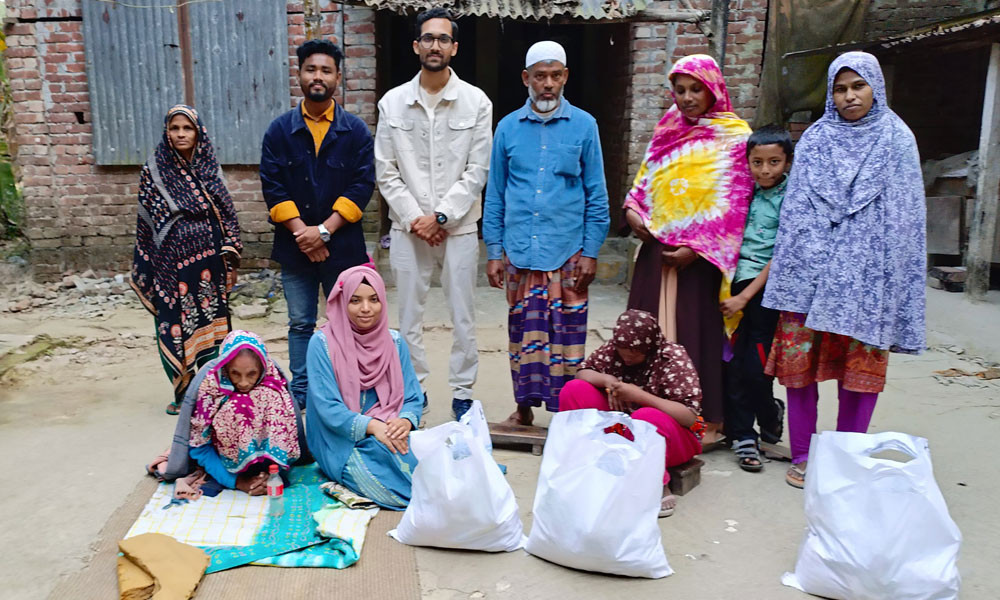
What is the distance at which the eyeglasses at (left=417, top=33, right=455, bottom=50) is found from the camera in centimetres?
369

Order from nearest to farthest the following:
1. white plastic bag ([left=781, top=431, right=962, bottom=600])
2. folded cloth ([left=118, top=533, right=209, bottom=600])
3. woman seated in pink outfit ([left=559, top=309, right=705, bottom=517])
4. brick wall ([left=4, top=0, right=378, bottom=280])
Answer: white plastic bag ([left=781, top=431, right=962, bottom=600]), folded cloth ([left=118, top=533, right=209, bottom=600]), woman seated in pink outfit ([left=559, top=309, right=705, bottom=517]), brick wall ([left=4, top=0, right=378, bottom=280])

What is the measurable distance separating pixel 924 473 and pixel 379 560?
5.72 feet

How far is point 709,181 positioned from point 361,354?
5.49ft

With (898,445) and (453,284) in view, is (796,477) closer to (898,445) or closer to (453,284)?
(898,445)

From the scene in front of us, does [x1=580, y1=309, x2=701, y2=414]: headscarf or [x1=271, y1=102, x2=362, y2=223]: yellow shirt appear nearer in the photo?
[x1=580, y1=309, x2=701, y2=414]: headscarf

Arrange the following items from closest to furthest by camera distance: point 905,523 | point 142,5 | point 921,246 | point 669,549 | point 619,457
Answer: point 905,523 → point 619,457 → point 669,549 → point 921,246 → point 142,5

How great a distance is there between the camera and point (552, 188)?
138 inches

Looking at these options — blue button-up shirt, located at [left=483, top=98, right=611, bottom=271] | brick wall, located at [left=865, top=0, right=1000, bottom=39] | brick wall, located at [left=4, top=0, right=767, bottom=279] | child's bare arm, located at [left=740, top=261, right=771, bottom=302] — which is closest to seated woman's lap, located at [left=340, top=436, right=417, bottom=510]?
blue button-up shirt, located at [left=483, top=98, right=611, bottom=271]

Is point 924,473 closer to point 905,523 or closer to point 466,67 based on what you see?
point 905,523

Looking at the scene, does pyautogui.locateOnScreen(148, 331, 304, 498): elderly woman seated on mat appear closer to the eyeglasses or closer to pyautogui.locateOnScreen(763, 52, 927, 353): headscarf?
the eyeglasses

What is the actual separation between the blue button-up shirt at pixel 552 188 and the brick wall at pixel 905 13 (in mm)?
5042

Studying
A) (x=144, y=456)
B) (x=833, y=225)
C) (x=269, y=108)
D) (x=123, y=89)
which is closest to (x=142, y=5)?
(x=123, y=89)

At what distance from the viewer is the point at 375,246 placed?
6.79 metres

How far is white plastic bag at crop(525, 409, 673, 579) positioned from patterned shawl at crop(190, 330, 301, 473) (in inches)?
45.5
